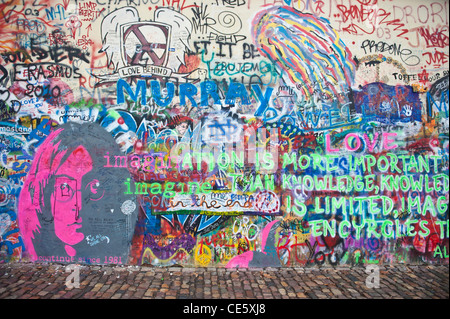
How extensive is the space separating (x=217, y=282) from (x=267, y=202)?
1663 mm

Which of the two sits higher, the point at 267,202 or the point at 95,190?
the point at 95,190

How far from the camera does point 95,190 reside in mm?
5215

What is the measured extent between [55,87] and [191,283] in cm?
432

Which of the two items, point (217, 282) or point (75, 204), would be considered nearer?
point (217, 282)

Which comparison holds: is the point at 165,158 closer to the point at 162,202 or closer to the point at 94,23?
the point at 162,202

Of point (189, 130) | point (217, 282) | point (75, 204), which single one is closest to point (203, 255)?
point (217, 282)

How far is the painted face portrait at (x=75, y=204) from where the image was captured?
5.21m

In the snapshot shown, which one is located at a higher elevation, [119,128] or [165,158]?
[119,128]

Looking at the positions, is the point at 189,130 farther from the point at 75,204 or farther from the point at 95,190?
the point at 75,204

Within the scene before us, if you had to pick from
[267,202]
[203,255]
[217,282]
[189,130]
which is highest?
[189,130]

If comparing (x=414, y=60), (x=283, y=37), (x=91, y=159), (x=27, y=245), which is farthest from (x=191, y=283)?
(x=414, y=60)

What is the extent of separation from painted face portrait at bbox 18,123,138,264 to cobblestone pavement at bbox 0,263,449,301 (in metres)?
0.33

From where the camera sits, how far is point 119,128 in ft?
17.0

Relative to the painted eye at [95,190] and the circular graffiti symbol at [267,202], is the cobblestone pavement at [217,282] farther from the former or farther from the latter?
the painted eye at [95,190]
